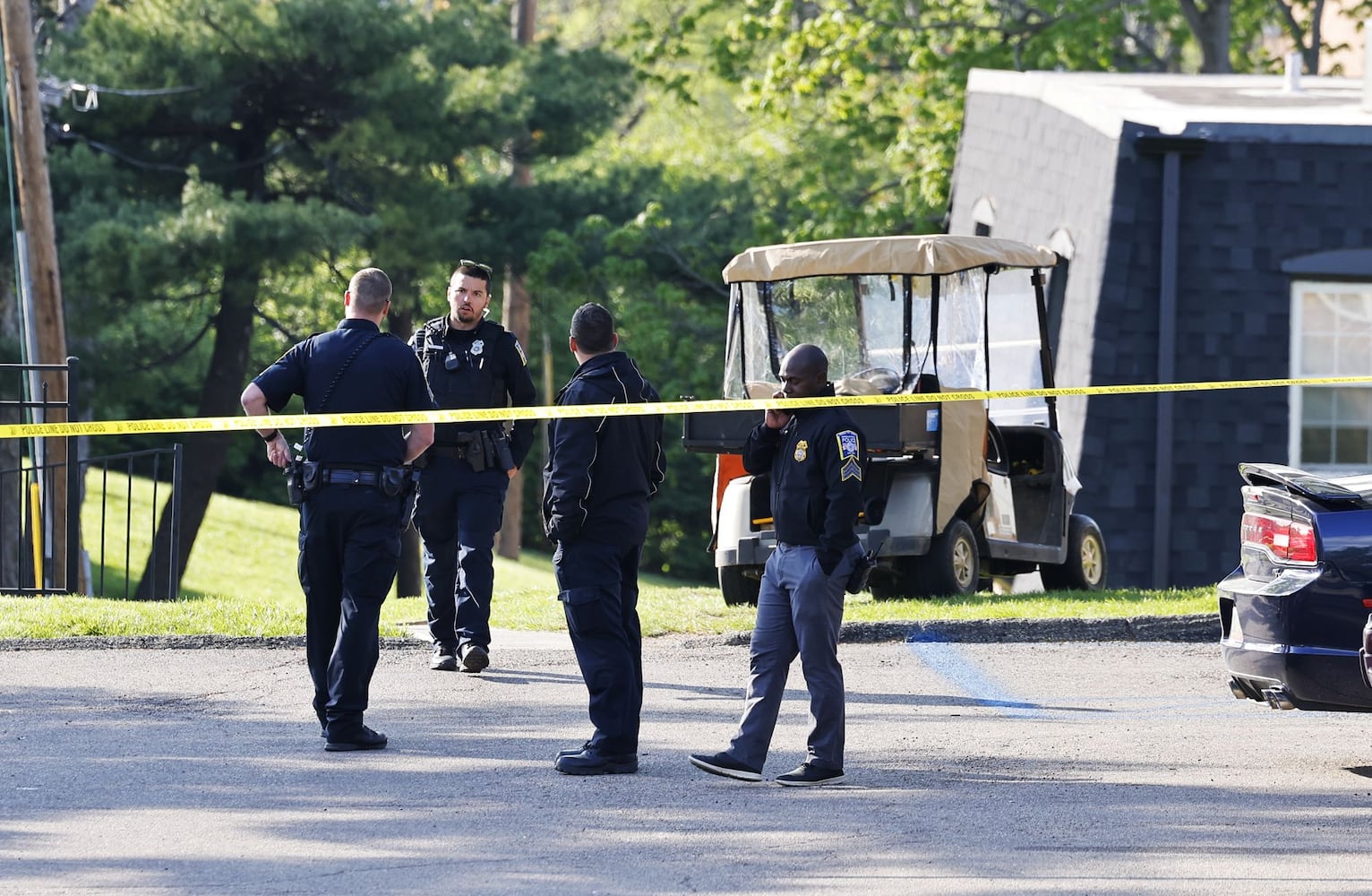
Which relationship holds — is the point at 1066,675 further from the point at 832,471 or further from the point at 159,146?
the point at 159,146

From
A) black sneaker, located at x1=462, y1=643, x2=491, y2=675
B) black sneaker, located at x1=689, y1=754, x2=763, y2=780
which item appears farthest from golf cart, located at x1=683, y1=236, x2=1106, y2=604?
black sneaker, located at x1=689, y1=754, x2=763, y2=780

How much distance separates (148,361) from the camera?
25.0 meters

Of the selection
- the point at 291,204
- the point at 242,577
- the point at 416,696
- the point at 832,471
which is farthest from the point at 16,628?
the point at 242,577

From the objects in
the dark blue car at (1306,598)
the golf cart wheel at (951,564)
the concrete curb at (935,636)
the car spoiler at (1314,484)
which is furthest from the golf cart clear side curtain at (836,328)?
the dark blue car at (1306,598)

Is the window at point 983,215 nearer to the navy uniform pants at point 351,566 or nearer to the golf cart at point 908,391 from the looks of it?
the golf cart at point 908,391

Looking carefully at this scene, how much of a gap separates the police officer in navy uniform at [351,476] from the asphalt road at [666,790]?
1.21ft

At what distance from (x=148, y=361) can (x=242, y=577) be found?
4.70 metres

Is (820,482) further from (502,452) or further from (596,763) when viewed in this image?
(502,452)

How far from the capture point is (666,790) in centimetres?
669

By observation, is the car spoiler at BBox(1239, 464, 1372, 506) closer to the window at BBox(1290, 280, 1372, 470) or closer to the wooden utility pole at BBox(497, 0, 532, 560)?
the window at BBox(1290, 280, 1372, 470)

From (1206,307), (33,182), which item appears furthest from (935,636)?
(33,182)

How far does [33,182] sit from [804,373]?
12690 mm

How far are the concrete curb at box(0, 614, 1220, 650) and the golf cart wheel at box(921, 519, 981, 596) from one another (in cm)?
118

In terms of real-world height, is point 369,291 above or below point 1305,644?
above
